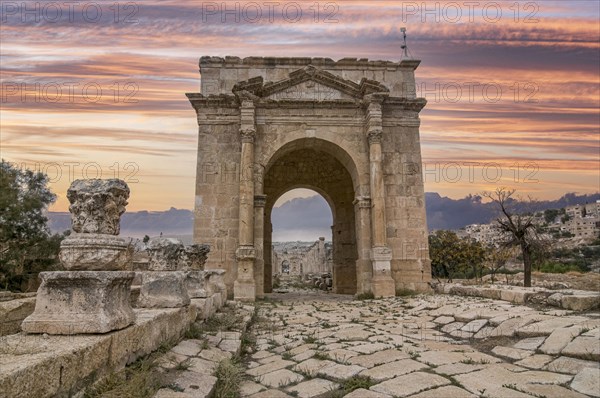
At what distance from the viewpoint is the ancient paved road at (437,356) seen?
386cm

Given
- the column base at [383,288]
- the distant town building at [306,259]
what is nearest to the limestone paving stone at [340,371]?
the column base at [383,288]

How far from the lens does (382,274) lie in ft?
43.3

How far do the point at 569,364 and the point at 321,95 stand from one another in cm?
1168

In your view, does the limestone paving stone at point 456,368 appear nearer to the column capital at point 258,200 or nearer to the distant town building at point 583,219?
the column capital at point 258,200

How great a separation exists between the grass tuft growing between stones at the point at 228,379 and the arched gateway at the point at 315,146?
8.46 m

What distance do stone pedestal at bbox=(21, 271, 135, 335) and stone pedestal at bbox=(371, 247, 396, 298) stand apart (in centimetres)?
1061

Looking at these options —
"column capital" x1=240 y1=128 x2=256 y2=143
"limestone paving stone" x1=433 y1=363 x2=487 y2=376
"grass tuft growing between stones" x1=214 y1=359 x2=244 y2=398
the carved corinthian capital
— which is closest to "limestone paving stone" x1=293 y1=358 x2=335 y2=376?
"grass tuft growing between stones" x1=214 y1=359 x2=244 y2=398

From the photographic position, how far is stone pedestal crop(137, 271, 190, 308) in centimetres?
538

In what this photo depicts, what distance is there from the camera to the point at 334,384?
4066 mm

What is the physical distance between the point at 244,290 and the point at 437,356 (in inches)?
331

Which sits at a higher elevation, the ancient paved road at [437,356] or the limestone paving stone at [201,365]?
the limestone paving stone at [201,365]

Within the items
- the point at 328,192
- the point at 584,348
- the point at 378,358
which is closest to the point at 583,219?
the point at 328,192

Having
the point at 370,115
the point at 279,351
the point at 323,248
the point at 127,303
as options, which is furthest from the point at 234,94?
the point at 323,248

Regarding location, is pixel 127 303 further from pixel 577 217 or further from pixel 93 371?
pixel 577 217
